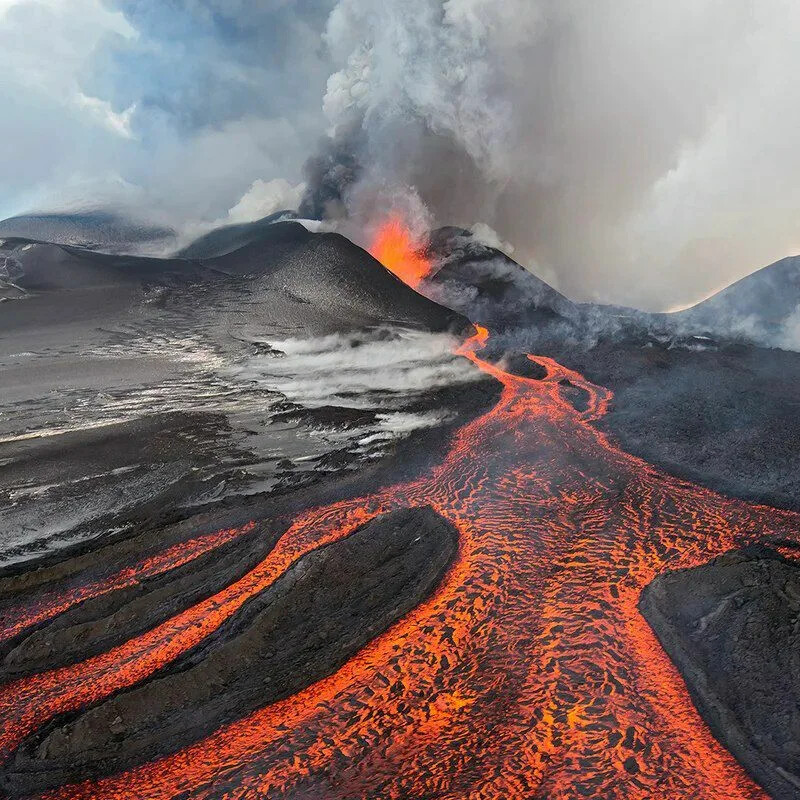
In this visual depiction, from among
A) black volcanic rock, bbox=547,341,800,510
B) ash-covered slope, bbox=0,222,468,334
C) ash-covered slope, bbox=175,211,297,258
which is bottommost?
black volcanic rock, bbox=547,341,800,510

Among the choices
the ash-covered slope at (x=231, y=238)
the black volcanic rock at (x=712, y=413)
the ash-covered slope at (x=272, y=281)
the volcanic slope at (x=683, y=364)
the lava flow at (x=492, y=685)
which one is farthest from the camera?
the ash-covered slope at (x=231, y=238)

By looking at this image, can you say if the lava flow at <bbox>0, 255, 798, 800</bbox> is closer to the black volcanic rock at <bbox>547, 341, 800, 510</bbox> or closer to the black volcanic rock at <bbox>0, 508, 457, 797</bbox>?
the black volcanic rock at <bbox>0, 508, 457, 797</bbox>

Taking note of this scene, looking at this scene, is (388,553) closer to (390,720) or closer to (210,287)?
(390,720)

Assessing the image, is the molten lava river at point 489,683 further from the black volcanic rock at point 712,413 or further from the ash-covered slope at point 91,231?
the ash-covered slope at point 91,231

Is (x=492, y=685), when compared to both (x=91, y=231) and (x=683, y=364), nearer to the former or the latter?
(x=683, y=364)

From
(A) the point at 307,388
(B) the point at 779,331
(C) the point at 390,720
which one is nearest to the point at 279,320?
(A) the point at 307,388

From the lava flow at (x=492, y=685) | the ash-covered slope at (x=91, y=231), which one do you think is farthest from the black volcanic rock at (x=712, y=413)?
the ash-covered slope at (x=91, y=231)

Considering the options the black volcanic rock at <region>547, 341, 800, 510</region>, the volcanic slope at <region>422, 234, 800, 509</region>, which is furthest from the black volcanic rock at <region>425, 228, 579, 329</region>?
the black volcanic rock at <region>547, 341, 800, 510</region>
